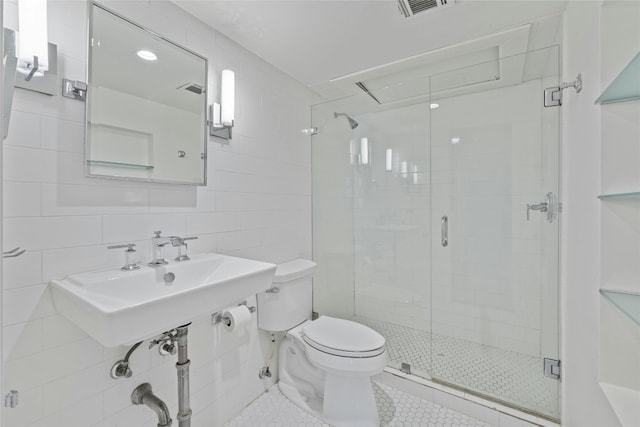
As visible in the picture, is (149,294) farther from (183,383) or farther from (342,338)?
(342,338)

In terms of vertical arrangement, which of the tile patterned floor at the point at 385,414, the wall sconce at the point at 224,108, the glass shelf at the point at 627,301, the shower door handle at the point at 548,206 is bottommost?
the tile patterned floor at the point at 385,414

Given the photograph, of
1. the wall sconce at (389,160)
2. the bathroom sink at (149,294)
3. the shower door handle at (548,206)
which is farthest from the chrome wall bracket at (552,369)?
the bathroom sink at (149,294)

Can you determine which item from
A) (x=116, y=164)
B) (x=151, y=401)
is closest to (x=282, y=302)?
(x=151, y=401)

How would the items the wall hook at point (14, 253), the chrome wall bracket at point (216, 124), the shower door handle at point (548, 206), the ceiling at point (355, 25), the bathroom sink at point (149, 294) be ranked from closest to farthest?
the bathroom sink at point (149, 294) < the wall hook at point (14, 253) < the ceiling at point (355, 25) < the chrome wall bracket at point (216, 124) < the shower door handle at point (548, 206)

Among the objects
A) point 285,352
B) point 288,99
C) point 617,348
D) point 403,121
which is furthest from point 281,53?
point 617,348

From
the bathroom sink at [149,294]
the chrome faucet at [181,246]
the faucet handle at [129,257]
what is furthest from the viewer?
the chrome faucet at [181,246]

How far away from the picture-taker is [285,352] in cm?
206

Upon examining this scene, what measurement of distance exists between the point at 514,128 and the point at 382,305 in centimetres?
157

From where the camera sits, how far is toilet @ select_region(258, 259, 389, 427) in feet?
5.42

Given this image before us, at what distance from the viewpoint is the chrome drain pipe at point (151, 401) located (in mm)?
1270

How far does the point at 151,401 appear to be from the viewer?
51.3 inches

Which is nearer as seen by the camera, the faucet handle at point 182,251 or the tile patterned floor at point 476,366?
the faucet handle at point 182,251

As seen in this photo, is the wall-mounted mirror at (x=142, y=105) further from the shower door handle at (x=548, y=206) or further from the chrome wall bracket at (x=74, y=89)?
the shower door handle at (x=548, y=206)

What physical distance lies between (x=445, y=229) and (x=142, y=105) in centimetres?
209
